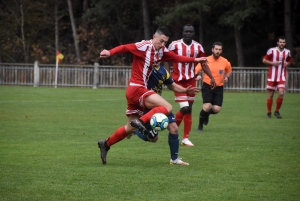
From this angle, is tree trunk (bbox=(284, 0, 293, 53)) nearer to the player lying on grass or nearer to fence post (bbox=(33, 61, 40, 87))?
fence post (bbox=(33, 61, 40, 87))

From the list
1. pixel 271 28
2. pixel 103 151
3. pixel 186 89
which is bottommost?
pixel 103 151

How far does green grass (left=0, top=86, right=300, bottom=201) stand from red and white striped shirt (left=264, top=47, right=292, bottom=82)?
208 centimetres

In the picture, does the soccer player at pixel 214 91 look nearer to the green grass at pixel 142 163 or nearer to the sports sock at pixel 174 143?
the green grass at pixel 142 163

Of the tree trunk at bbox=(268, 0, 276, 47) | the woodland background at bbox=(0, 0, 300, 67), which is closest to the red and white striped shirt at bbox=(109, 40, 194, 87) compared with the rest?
the woodland background at bbox=(0, 0, 300, 67)

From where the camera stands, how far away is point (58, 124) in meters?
16.3

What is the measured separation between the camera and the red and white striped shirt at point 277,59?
19.9 meters

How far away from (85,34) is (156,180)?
131ft

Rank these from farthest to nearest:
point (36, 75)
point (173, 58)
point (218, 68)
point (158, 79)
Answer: point (36, 75) → point (218, 68) → point (158, 79) → point (173, 58)

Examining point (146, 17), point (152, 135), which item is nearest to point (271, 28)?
point (146, 17)

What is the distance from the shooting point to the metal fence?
36.2 m

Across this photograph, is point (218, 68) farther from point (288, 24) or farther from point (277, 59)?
point (288, 24)

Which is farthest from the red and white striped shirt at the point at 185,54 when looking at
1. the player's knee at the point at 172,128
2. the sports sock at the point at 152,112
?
the sports sock at the point at 152,112

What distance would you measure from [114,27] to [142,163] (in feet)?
126

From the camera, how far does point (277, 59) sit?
20.1 metres
